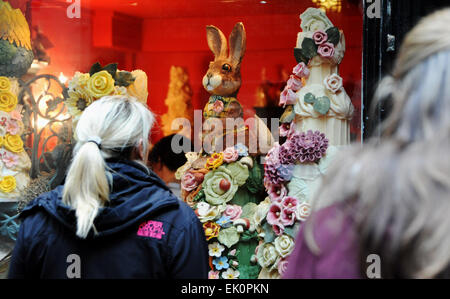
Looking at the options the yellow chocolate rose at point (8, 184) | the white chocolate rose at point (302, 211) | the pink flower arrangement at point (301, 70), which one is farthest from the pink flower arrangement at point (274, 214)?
the yellow chocolate rose at point (8, 184)

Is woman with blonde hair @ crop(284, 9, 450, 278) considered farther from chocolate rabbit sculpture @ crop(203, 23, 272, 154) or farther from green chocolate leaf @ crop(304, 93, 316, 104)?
chocolate rabbit sculpture @ crop(203, 23, 272, 154)

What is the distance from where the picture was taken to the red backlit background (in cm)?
330

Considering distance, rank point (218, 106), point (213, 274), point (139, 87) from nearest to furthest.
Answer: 1. point (213, 274)
2. point (218, 106)
3. point (139, 87)

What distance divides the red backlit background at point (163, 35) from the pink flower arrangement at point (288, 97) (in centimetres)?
22

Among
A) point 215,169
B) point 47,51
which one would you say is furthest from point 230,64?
point 47,51

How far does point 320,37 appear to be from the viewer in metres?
2.94

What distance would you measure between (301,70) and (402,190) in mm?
2078

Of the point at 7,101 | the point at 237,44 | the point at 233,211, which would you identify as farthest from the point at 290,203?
the point at 7,101

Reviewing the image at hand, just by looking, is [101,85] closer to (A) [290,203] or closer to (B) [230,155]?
(B) [230,155]

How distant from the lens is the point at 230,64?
3.28 meters

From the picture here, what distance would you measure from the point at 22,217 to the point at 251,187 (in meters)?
1.58

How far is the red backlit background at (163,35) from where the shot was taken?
3303 mm

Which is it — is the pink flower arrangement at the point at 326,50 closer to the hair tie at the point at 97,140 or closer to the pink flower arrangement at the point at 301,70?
the pink flower arrangement at the point at 301,70

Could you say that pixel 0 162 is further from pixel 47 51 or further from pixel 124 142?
pixel 124 142
